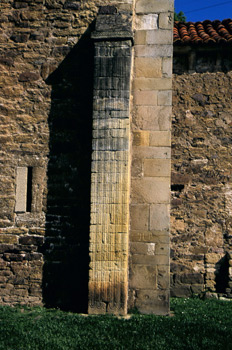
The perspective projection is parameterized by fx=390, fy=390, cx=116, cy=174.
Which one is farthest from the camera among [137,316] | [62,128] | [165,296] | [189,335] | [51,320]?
[62,128]

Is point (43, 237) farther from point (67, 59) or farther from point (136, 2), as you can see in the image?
point (136, 2)

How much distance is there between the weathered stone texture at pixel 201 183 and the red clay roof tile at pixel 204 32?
0.66m

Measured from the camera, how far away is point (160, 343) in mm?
4168

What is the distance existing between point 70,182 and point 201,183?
3088mm

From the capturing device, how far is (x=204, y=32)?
8.48 meters

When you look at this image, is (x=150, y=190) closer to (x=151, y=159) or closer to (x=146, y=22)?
(x=151, y=159)

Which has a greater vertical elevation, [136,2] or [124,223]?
[136,2]

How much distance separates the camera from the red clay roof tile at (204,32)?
25.7ft

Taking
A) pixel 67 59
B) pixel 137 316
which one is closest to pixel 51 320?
pixel 137 316

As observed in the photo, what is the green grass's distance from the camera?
4098 mm

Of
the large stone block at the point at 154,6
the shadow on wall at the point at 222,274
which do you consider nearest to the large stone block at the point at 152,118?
the large stone block at the point at 154,6

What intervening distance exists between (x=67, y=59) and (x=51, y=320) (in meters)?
3.81

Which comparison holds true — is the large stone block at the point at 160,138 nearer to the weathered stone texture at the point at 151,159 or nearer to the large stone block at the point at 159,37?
the weathered stone texture at the point at 151,159

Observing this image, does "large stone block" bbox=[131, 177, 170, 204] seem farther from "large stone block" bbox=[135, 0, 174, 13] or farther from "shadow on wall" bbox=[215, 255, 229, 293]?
"shadow on wall" bbox=[215, 255, 229, 293]
